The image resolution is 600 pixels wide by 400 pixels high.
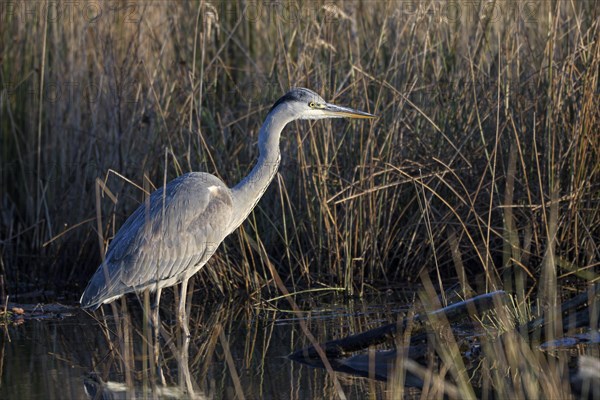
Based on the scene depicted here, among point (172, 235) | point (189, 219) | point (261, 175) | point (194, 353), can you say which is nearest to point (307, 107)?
point (261, 175)

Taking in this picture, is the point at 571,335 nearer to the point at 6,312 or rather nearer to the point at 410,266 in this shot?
the point at 410,266

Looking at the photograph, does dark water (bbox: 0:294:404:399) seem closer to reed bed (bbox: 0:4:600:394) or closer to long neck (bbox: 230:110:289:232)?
reed bed (bbox: 0:4:600:394)

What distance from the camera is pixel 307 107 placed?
594 centimetres

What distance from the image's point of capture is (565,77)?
5.91 metres

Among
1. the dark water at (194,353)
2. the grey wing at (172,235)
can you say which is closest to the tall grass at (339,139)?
the grey wing at (172,235)

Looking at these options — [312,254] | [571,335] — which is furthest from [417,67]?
[571,335]

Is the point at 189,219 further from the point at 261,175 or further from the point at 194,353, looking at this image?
the point at 194,353

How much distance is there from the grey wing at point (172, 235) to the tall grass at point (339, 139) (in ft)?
1.16

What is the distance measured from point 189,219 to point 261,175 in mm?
539

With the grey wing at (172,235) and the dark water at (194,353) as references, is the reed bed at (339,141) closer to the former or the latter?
the grey wing at (172,235)

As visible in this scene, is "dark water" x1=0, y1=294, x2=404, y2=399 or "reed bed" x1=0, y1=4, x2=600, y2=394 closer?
"dark water" x1=0, y1=294, x2=404, y2=399

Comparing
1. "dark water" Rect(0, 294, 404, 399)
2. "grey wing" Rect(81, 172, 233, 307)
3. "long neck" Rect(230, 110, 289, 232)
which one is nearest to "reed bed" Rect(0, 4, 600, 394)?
"long neck" Rect(230, 110, 289, 232)

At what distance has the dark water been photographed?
4535 millimetres

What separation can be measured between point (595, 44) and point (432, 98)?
119 cm
